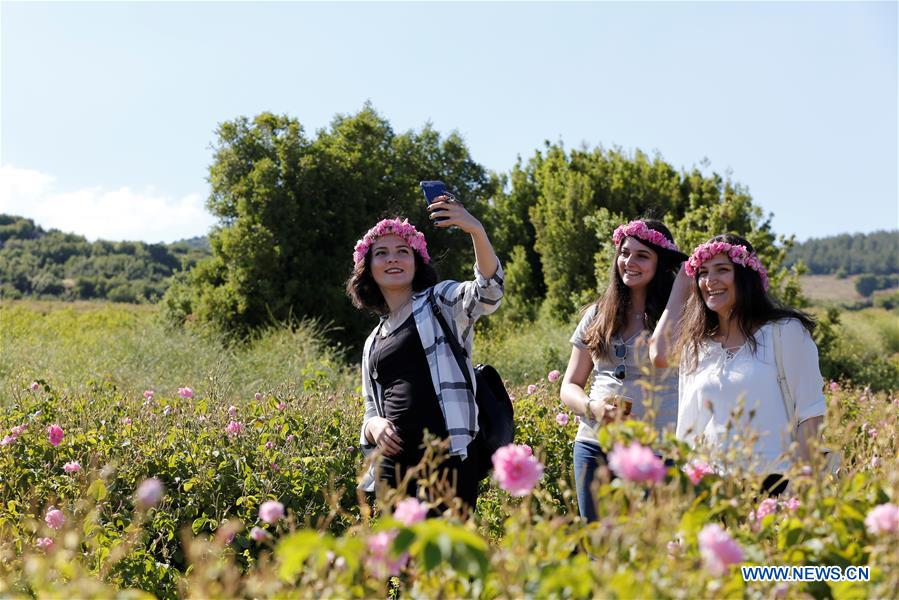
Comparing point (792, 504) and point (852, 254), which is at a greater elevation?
point (852, 254)

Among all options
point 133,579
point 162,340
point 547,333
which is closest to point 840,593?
point 133,579

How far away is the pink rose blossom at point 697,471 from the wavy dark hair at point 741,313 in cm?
106

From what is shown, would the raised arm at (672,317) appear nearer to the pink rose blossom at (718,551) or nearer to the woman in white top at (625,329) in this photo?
the woman in white top at (625,329)

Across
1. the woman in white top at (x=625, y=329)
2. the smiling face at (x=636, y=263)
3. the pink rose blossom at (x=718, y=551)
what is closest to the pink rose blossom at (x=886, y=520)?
the pink rose blossom at (x=718, y=551)

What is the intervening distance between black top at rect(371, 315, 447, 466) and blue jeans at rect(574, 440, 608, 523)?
52cm

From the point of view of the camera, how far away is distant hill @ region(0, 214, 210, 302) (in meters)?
40.3

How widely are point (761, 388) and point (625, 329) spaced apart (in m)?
0.68

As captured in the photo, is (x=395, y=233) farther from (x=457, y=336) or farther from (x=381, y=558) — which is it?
(x=381, y=558)

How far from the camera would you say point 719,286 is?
294 centimetres

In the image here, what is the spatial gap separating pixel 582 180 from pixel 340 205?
5974 mm

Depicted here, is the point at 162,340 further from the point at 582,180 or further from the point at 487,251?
the point at 582,180

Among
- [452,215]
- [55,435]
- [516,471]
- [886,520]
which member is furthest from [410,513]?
[55,435]

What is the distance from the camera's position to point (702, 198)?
15.9m

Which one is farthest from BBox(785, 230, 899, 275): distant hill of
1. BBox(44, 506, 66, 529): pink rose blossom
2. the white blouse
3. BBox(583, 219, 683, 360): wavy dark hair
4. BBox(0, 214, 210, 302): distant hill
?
BBox(44, 506, 66, 529): pink rose blossom
